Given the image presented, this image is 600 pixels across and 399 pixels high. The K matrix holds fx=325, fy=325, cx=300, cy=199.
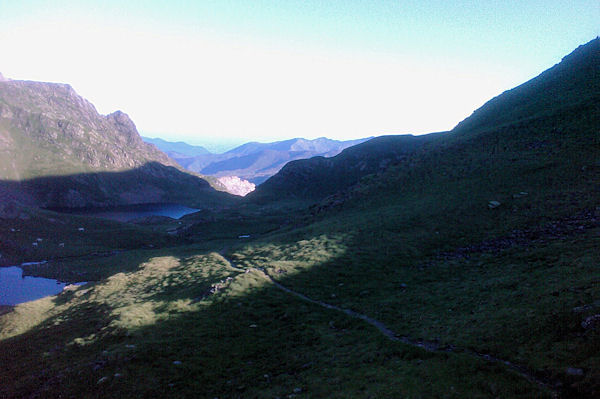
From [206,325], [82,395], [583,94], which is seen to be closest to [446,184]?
[583,94]

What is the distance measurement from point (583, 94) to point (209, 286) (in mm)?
74001

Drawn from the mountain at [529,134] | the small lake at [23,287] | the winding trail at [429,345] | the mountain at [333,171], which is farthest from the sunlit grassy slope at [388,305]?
the mountain at [333,171]

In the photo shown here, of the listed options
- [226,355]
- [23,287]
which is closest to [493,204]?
[226,355]

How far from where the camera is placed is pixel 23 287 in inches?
2473

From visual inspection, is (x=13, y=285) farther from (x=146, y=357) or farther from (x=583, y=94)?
(x=583, y=94)

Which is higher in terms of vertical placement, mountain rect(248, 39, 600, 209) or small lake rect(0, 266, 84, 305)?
mountain rect(248, 39, 600, 209)

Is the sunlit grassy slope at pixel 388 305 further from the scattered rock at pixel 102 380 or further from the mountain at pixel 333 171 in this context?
the mountain at pixel 333 171

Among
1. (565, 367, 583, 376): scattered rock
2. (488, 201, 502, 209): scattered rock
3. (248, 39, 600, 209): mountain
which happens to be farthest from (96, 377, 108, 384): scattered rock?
(248, 39, 600, 209): mountain

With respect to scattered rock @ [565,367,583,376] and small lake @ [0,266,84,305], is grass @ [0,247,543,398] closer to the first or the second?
scattered rock @ [565,367,583,376]

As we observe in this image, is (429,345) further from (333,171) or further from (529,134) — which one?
(333,171)

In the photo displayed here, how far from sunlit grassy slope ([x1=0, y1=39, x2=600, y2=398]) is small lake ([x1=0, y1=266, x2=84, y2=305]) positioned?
9.75 meters

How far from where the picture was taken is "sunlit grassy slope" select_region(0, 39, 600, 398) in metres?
16.4

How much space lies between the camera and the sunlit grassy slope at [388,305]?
16.4m

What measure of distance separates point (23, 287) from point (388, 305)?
70.8 m
